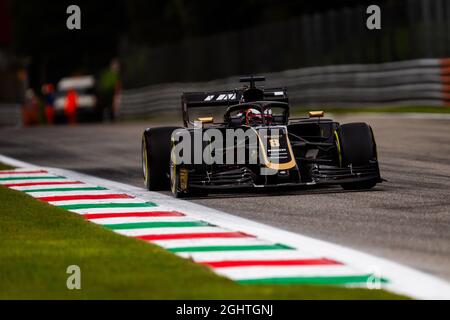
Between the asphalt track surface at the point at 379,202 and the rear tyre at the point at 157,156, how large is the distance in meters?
0.81

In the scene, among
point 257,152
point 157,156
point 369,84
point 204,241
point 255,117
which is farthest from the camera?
point 369,84

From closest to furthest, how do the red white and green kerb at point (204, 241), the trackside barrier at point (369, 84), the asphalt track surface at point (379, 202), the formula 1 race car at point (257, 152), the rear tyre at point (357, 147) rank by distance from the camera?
the red white and green kerb at point (204, 241)
the asphalt track surface at point (379, 202)
the formula 1 race car at point (257, 152)
the rear tyre at point (357, 147)
the trackside barrier at point (369, 84)

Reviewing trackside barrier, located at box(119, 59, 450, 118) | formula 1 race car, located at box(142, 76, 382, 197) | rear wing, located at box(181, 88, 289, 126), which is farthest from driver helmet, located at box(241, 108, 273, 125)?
trackside barrier, located at box(119, 59, 450, 118)

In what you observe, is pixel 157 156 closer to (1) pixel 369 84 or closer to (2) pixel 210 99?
(2) pixel 210 99

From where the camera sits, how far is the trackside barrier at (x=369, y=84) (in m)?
27.3

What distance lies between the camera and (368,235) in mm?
9398

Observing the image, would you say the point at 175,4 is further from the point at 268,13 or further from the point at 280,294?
the point at 280,294

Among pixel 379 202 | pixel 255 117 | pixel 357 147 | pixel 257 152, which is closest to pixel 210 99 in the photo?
pixel 255 117

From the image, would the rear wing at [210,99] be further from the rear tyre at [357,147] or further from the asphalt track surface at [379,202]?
the rear tyre at [357,147]

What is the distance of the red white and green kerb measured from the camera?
782cm

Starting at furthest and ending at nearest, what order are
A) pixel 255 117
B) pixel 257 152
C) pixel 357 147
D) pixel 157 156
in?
1. pixel 157 156
2. pixel 255 117
3. pixel 357 147
4. pixel 257 152

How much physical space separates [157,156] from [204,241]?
153 inches

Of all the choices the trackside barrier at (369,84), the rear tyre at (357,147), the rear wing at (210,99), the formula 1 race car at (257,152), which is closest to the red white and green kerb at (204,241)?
the formula 1 race car at (257,152)

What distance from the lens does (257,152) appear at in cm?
1201
